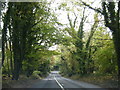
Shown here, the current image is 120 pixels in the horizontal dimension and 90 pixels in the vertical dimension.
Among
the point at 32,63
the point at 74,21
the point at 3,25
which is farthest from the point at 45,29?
the point at 74,21

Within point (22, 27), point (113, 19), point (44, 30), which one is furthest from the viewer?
point (44, 30)

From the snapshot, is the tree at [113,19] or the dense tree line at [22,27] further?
the tree at [113,19]

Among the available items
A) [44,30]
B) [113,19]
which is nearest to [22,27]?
[44,30]

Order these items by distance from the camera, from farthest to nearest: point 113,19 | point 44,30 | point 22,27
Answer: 1. point 44,30
2. point 22,27
3. point 113,19

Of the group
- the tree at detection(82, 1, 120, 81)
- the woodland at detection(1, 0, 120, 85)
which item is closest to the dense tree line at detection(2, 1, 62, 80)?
the woodland at detection(1, 0, 120, 85)

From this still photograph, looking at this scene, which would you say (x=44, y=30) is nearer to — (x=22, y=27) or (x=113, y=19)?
(x=22, y=27)

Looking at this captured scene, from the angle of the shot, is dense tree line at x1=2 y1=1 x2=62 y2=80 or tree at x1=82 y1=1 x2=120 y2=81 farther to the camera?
tree at x1=82 y1=1 x2=120 y2=81

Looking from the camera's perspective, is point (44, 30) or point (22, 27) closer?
point (22, 27)

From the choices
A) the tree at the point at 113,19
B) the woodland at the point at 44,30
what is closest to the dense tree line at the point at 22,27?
the woodland at the point at 44,30

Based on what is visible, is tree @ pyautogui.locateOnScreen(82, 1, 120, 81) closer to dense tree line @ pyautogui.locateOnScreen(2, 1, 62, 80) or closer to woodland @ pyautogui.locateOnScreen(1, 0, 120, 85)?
woodland @ pyautogui.locateOnScreen(1, 0, 120, 85)

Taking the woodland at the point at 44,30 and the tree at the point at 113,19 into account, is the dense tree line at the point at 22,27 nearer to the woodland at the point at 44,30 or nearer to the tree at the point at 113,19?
the woodland at the point at 44,30

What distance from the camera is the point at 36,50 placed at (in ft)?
89.5

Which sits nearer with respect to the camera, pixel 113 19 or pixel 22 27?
pixel 113 19

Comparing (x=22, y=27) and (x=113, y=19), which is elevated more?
(x=113, y=19)
